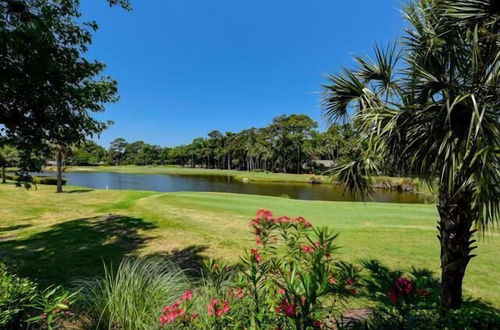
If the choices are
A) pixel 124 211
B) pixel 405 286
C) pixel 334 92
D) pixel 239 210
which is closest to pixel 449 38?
pixel 334 92

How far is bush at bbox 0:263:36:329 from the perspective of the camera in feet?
6.61

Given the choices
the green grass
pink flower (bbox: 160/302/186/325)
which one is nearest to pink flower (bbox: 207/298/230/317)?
pink flower (bbox: 160/302/186/325)

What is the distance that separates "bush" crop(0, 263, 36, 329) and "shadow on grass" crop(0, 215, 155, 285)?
2247 millimetres

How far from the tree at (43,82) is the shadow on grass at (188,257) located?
276 cm

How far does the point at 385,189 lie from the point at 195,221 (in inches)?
1059

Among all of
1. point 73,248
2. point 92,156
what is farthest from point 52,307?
point 92,156

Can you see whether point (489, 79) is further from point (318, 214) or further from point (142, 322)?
point (318, 214)

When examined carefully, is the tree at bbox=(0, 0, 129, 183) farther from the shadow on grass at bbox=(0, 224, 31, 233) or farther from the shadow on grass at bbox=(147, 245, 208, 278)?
the shadow on grass at bbox=(0, 224, 31, 233)

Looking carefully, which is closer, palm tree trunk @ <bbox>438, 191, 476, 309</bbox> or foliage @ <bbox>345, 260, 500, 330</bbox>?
foliage @ <bbox>345, 260, 500, 330</bbox>

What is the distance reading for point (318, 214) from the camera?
373 inches

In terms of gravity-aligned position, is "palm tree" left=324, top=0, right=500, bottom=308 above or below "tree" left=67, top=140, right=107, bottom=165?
below

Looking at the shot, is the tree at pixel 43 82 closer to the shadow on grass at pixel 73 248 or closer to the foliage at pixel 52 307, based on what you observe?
the shadow on grass at pixel 73 248

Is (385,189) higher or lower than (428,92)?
lower

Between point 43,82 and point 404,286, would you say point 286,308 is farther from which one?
point 43,82
